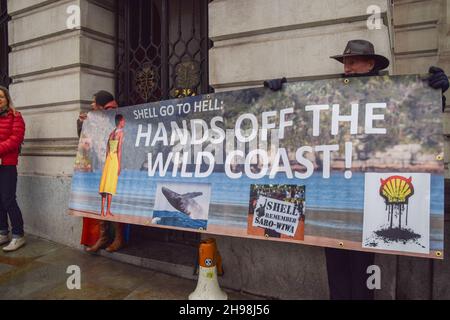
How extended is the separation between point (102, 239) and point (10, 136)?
1952mm

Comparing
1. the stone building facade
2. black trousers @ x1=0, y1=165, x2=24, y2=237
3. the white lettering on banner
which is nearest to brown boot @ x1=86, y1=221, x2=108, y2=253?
the stone building facade

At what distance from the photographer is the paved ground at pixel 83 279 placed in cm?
394

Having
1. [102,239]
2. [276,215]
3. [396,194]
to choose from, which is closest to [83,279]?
[102,239]

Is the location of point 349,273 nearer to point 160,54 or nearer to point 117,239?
point 117,239

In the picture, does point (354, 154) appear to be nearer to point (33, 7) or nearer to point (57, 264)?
point (57, 264)

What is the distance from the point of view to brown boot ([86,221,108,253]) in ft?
16.8

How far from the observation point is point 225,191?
11.4 ft

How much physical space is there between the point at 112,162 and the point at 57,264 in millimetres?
1766

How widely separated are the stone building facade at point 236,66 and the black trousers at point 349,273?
0.55m

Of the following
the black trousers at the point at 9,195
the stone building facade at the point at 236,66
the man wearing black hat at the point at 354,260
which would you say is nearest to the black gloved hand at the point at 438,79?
the man wearing black hat at the point at 354,260

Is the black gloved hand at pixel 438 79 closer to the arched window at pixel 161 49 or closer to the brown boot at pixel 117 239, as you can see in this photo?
the arched window at pixel 161 49

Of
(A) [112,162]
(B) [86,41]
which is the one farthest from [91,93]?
(A) [112,162]

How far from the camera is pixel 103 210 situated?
14.3 feet

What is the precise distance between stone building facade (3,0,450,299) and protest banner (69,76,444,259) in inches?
30.5
